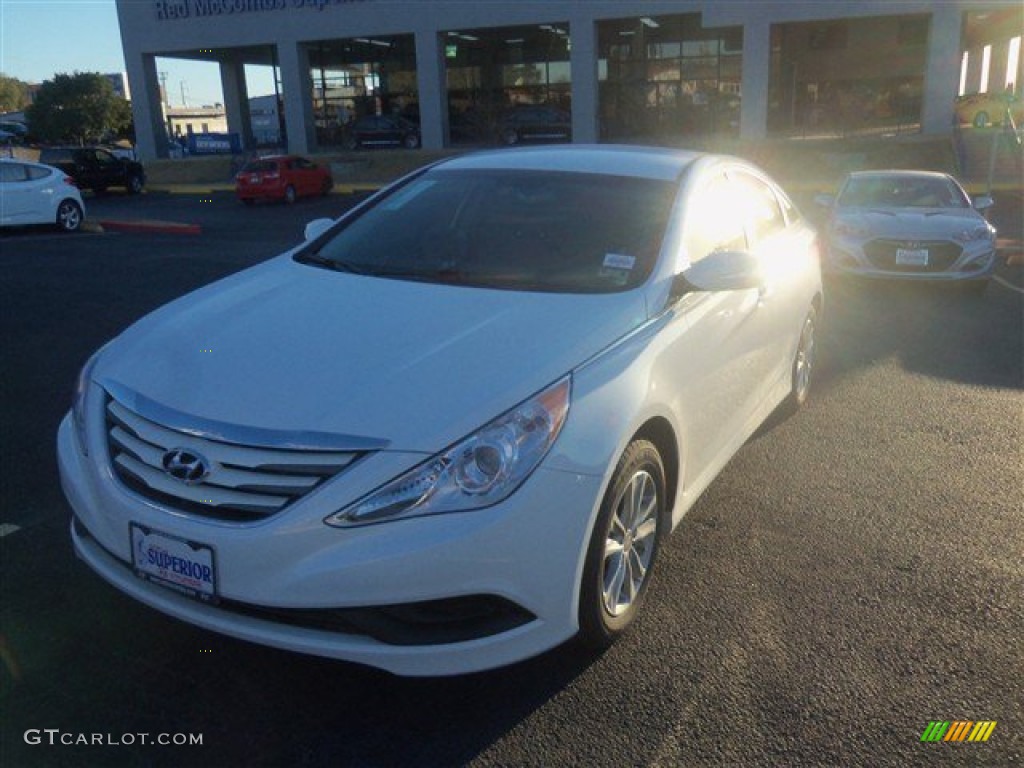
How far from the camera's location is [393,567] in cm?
249

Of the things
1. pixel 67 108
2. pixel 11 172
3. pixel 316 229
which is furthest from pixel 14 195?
pixel 67 108

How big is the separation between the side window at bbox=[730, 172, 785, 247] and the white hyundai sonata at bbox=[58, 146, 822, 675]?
2.54ft

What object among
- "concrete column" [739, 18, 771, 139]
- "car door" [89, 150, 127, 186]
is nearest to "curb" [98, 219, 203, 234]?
"car door" [89, 150, 127, 186]

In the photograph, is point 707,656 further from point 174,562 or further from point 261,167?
point 261,167

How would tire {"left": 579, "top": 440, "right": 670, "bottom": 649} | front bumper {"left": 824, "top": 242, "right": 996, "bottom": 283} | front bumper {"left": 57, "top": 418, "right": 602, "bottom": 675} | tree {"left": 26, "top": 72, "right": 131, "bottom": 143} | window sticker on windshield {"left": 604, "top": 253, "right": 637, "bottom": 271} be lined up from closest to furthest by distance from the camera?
1. front bumper {"left": 57, "top": 418, "right": 602, "bottom": 675}
2. tire {"left": 579, "top": 440, "right": 670, "bottom": 649}
3. window sticker on windshield {"left": 604, "top": 253, "right": 637, "bottom": 271}
4. front bumper {"left": 824, "top": 242, "right": 996, "bottom": 283}
5. tree {"left": 26, "top": 72, "right": 131, "bottom": 143}

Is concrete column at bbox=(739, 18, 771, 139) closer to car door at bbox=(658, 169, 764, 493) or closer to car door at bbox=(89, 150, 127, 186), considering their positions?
car door at bbox=(89, 150, 127, 186)

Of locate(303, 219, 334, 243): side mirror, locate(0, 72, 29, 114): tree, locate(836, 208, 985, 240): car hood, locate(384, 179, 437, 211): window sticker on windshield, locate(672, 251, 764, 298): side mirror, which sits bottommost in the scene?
locate(836, 208, 985, 240): car hood

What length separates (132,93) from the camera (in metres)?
38.1

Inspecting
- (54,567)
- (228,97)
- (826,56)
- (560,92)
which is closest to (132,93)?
(228,97)

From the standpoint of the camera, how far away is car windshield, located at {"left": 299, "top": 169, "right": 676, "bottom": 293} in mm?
3734

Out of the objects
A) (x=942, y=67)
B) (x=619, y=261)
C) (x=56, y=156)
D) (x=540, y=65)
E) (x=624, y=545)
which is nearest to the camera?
(x=624, y=545)

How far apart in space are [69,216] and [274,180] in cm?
849

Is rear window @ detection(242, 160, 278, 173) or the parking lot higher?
rear window @ detection(242, 160, 278, 173)

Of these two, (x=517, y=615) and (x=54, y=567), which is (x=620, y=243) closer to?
(x=517, y=615)
